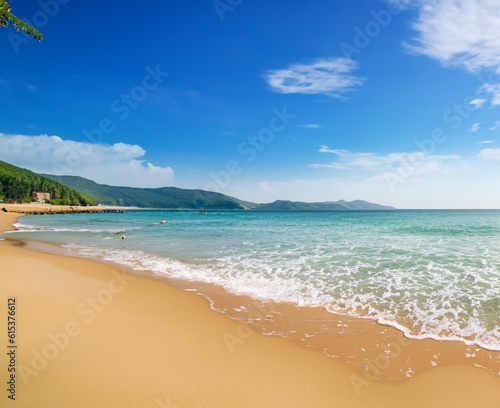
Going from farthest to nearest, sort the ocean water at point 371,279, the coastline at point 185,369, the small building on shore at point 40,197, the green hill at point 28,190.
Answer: the small building on shore at point 40,197 → the green hill at point 28,190 → the ocean water at point 371,279 → the coastline at point 185,369

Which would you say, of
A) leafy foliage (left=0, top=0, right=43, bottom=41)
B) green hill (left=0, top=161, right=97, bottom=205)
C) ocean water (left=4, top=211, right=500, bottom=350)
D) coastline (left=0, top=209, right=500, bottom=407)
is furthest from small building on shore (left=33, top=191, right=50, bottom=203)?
coastline (left=0, top=209, right=500, bottom=407)

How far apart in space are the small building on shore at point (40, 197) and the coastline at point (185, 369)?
162 meters

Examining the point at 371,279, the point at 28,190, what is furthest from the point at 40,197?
the point at 371,279

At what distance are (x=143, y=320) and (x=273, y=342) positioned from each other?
319cm

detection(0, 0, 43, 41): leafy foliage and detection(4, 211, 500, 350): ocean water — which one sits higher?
detection(0, 0, 43, 41): leafy foliage

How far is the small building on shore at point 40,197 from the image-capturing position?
12911cm

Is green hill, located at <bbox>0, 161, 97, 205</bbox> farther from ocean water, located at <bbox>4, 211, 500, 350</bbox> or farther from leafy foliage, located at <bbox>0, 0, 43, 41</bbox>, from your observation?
leafy foliage, located at <bbox>0, 0, 43, 41</bbox>

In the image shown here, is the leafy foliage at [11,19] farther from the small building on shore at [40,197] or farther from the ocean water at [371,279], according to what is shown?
the small building on shore at [40,197]

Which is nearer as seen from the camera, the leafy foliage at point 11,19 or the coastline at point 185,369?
the coastline at point 185,369

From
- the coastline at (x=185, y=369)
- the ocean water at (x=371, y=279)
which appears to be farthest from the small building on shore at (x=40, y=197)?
the coastline at (x=185, y=369)

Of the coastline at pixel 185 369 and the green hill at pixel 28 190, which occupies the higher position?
the green hill at pixel 28 190

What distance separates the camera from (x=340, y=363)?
4.48 meters

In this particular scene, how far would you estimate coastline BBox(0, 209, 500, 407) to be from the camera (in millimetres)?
3561

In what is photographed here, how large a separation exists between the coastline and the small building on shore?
162 metres
